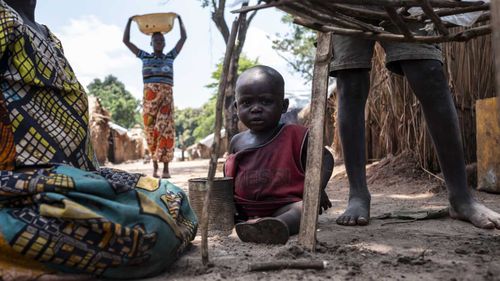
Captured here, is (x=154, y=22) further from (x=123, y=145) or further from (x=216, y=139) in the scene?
(x=123, y=145)

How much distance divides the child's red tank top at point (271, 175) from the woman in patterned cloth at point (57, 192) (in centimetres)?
55

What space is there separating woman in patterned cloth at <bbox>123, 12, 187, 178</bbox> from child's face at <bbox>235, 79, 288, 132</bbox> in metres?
3.34

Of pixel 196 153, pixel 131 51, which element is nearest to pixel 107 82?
pixel 196 153

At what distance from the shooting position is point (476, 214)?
1919 millimetres

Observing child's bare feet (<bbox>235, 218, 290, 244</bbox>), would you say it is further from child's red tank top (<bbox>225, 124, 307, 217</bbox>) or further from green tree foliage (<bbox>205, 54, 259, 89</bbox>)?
green tree foliage (<bbox>205, 54, 259, 89</bbox>)

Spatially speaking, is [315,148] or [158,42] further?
[158,42]

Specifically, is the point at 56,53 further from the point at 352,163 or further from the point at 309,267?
the point at 352,163

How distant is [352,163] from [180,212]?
974mm

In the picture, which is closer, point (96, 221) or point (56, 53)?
point (96, 221)

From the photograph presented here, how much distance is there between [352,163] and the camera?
2225mm

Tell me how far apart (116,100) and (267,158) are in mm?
30065

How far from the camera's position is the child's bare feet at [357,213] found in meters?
2.05

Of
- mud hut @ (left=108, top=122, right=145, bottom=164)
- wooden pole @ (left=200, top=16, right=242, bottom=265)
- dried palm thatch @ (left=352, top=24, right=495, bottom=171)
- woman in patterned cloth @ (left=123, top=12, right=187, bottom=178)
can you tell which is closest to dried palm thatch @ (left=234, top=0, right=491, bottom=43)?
wooden pole @ (left=200, top=16, right=242, bottom=265)

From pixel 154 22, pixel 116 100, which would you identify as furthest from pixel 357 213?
pixel 116 100
